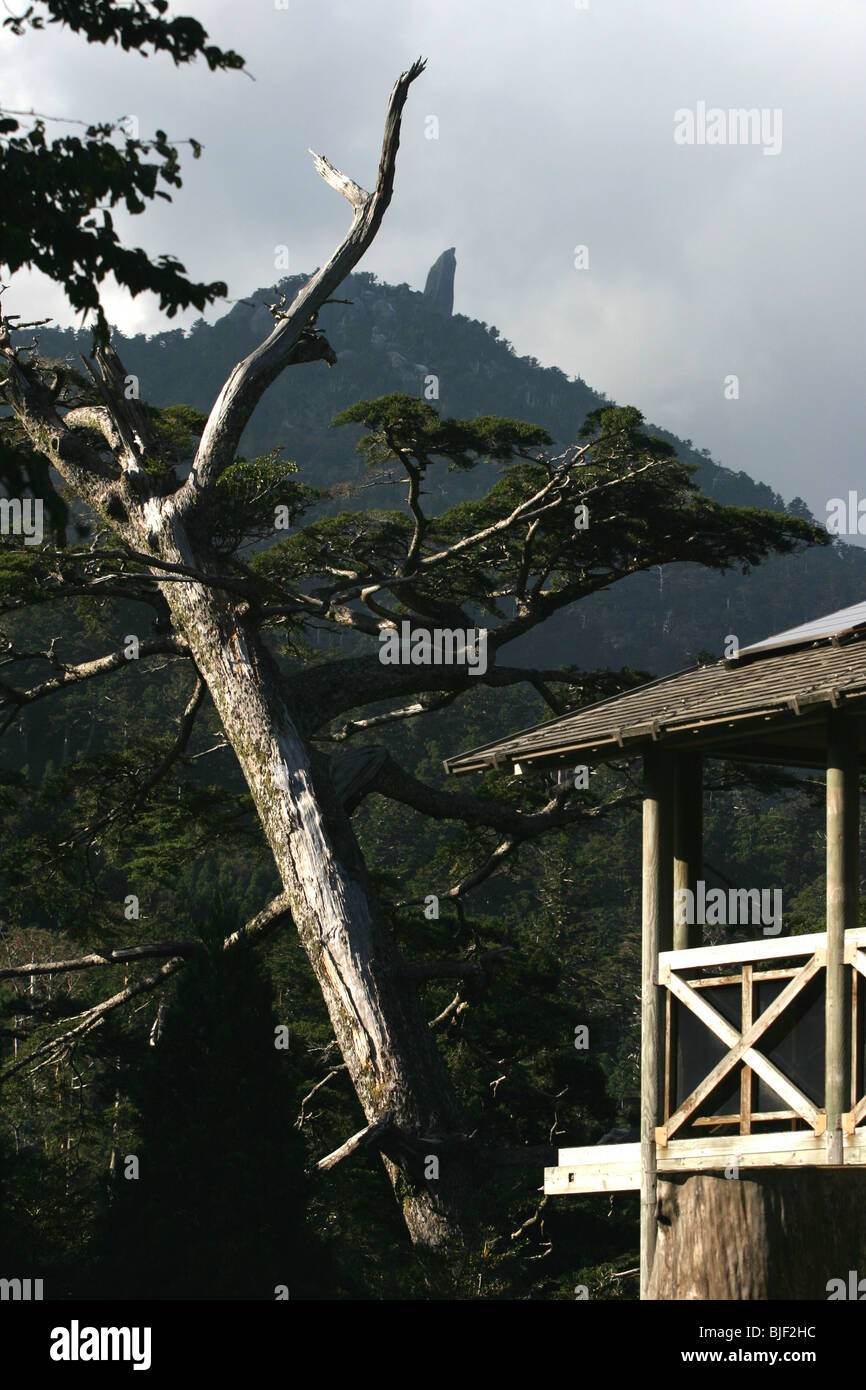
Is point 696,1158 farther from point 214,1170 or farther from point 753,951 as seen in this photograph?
point 214,1170

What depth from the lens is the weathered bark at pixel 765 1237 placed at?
300 inches

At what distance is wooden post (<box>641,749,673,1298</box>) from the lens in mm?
8797

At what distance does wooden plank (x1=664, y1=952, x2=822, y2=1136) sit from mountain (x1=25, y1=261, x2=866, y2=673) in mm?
50871

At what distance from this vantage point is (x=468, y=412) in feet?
423

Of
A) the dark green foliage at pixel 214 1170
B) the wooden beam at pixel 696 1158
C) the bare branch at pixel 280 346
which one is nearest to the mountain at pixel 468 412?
the bare branch at pixel 280 346

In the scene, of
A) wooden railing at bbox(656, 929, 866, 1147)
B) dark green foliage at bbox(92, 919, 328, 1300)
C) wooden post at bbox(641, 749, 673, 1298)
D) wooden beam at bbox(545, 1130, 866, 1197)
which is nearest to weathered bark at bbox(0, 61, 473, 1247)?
dark green foliage at bbox(92, 919, 328, 1300)

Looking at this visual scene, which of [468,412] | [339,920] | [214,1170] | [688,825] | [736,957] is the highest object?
[468,412]

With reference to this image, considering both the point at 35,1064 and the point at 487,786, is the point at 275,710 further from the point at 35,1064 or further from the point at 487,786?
the point at 35,1064

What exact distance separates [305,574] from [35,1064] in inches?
259

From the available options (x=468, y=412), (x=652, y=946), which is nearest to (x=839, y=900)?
(x=652, y=946)

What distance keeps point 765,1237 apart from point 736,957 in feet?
4.67

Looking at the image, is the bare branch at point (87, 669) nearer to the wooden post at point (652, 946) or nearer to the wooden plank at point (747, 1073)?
the wooden post at point (652, 946)

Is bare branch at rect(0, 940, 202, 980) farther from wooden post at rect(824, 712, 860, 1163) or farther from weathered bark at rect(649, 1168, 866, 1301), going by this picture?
wooden post at rect(824, 712, 860, 1163)

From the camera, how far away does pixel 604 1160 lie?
9242 mm
